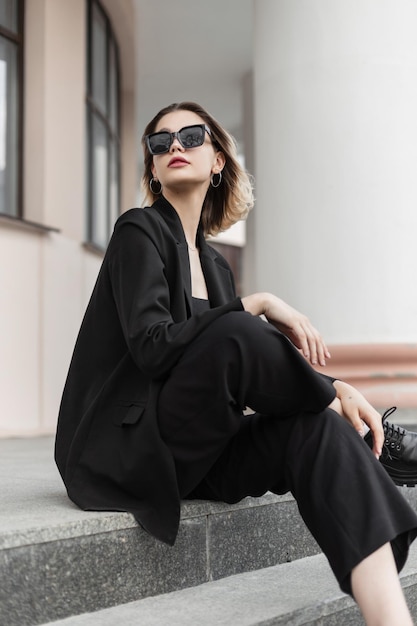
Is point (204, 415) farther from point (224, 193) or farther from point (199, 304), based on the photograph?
point (224, 193)

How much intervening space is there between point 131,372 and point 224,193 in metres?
0.92

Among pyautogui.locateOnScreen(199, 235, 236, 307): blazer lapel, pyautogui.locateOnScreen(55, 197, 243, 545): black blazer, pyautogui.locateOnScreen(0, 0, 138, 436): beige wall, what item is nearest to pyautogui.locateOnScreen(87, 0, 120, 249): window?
pyautogui.locateOnScreen(0, 0, 138, 436): beige wall

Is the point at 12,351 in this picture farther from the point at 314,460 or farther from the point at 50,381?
the point at 314,460

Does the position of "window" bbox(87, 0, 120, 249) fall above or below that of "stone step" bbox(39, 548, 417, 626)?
above

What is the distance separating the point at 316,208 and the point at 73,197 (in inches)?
107

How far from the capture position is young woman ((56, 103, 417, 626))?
79.4 inches

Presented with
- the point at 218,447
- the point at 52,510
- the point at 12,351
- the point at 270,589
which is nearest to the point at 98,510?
the point at 52,510

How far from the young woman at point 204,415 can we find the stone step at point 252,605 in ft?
0.58

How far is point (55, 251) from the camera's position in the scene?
258 inches

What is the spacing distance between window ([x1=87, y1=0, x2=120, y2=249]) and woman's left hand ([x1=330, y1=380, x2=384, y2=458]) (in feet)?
17.9

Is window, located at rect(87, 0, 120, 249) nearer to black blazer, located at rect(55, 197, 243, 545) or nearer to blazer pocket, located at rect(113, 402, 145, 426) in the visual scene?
black blazer, located at rect(55, 197, 243, 545)

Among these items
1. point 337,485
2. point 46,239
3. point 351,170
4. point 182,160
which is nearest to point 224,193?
point 182,160

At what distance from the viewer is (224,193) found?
3043 mm

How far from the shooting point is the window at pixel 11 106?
6.29 metres
